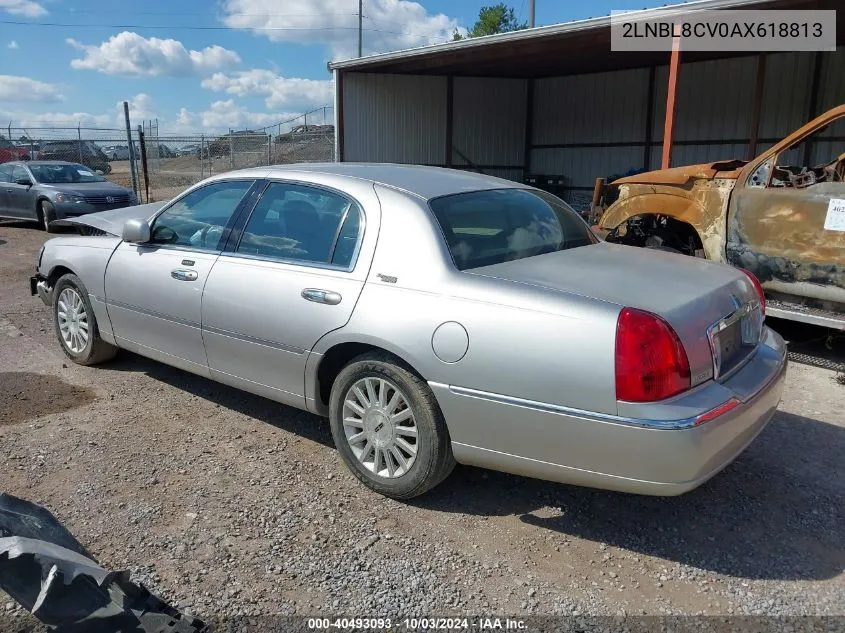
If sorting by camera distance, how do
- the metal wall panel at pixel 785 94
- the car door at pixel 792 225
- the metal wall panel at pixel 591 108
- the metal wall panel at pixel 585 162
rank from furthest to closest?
the metal wall panel at pixel 585 162 < the metal wall panel at pixel 591 108 < the metal wall panel at pixel 785 94 < the car door at pixel 792 225

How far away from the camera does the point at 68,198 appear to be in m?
13.4

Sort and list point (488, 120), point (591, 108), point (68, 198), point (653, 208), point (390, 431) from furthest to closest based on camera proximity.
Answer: point (488, 120), point (591, 108), point (68, 198), point (653, 208), point (390, 431)

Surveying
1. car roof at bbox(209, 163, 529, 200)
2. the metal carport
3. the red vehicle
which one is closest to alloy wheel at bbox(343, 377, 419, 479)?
car roof at bbox(209, 163, 529, 200)

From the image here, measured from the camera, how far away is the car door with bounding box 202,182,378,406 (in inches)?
142

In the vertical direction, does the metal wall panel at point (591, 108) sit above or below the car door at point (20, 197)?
above

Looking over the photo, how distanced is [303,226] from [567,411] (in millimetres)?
1911

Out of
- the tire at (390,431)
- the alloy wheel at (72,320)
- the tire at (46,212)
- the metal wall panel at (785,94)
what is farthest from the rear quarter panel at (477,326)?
the metal wall panel at (785,94)

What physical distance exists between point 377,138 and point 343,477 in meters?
15.5

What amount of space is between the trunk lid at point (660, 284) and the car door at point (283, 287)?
2.63 feet

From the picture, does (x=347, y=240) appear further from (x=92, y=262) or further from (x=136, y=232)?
(x=92, y=262)

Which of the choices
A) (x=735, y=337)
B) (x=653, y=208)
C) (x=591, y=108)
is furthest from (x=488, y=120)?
(x=735, y=337)

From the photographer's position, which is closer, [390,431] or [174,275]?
[390,431]

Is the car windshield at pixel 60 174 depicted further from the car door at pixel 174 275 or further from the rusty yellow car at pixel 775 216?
the rusty yellow car at pixel 775 216

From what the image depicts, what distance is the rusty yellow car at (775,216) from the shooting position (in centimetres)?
568
